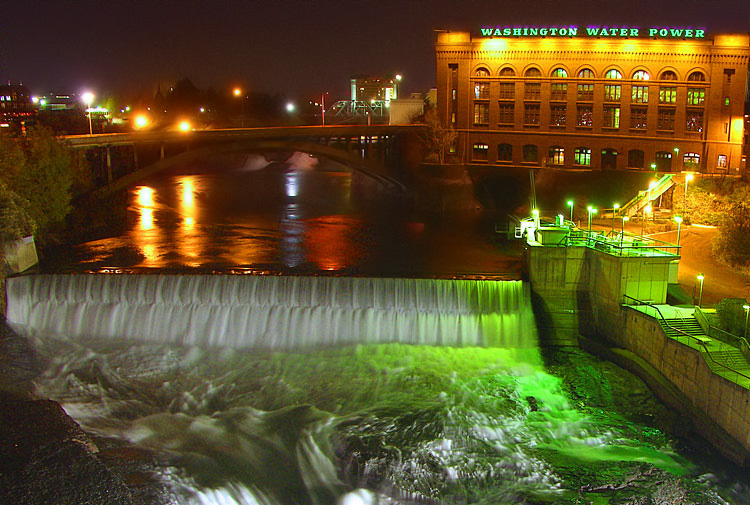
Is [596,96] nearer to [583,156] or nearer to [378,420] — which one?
[583,156]

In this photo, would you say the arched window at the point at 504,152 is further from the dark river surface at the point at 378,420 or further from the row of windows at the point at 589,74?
the dark river surface at the point at 378,420

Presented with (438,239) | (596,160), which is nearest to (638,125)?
(596,160)

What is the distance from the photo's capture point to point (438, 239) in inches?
1481

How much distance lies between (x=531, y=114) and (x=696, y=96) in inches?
487

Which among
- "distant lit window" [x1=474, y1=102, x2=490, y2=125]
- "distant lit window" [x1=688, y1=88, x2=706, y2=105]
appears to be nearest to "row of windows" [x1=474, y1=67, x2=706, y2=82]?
"distant lit window" [x1=688, y1=88, x2=706, y2=105]

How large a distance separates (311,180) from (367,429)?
202ft

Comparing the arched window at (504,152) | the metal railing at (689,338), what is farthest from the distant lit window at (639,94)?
the metal railing at (689,338)

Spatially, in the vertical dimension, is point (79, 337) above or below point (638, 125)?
below

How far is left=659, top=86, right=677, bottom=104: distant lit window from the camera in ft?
170

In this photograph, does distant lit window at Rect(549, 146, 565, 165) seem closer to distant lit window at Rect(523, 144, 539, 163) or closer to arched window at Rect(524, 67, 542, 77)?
distant lit window at Rect(523, 144, 539, 163)

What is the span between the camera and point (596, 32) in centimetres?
5241

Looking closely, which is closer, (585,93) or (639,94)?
(639,94)

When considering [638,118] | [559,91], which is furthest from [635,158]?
[559,91]

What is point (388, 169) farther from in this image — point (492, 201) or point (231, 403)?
point (231, 403)
